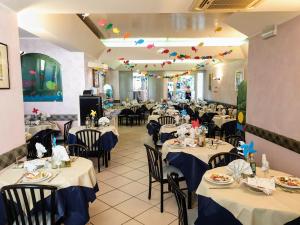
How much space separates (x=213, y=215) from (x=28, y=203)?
5.55ft

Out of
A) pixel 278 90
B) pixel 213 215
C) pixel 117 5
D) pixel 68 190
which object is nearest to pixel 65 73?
pixel 117 5

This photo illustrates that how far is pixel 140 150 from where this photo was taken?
272 inches

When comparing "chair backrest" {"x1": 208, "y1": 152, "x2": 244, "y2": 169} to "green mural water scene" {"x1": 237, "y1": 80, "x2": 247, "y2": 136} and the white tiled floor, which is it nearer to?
the white tiled floor

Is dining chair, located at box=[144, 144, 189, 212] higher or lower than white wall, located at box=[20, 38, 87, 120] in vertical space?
lower

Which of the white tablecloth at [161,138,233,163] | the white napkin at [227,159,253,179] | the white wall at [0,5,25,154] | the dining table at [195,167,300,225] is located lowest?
the dining table at [195,167,300,225]

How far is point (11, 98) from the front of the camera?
3.23 meters

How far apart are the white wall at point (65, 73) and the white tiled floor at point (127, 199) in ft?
7.56

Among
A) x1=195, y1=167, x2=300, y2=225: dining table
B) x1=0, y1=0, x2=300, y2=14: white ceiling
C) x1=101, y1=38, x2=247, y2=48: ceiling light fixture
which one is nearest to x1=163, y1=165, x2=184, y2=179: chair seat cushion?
x1=195, y1=167, x2=300, y2=225: dining table

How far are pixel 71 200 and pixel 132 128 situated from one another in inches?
315

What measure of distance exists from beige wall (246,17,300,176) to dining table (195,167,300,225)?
1660 mm

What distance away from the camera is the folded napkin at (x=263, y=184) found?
7.25 feet

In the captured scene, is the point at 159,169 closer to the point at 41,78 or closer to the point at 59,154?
the point at 59,154

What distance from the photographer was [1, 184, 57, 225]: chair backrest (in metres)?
2.19

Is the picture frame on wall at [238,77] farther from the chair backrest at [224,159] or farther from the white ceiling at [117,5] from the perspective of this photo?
the chair backrest at [224,159]
